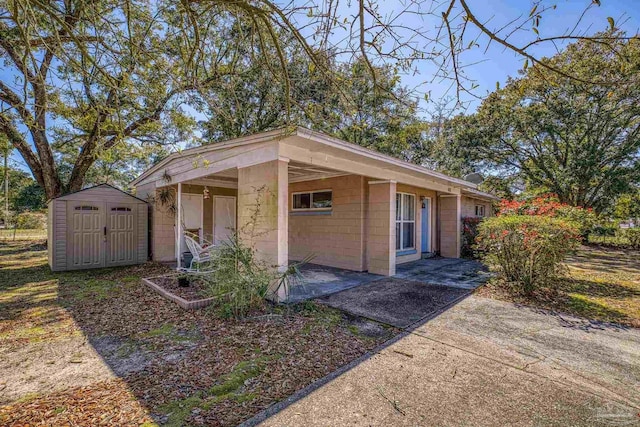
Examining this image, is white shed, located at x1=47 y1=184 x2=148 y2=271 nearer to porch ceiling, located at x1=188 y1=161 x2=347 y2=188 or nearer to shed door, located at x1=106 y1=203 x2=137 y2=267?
shed door, located at x1=106 y1=203 x2=137 y2=267

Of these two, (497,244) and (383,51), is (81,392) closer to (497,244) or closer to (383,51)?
(383,51)

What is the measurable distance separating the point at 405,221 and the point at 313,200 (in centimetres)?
293

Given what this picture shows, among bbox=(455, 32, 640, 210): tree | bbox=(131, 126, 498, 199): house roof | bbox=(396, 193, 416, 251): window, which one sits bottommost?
bbox=(396, 193, 416, 251): window

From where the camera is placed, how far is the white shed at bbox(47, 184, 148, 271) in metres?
8.02

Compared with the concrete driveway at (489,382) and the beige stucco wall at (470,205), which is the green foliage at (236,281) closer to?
the concrete driveway at (489,382)

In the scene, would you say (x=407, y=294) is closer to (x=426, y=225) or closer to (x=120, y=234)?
(x=426, y=225)

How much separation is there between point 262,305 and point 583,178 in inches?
715

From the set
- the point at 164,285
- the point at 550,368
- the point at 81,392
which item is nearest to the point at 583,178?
the point at 550,368

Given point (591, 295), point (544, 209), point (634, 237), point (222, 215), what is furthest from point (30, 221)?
point (634, 237)

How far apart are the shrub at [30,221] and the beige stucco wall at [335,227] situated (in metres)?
A: 22.2

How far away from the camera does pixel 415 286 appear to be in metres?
6.21

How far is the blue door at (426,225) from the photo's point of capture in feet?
34.0

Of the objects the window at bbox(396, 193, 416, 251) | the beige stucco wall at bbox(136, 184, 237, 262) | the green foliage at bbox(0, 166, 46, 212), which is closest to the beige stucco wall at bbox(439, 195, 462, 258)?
the window at bbox(396, 193, 416, 251)

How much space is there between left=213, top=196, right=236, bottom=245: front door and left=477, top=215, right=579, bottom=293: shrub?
26.0 ft
